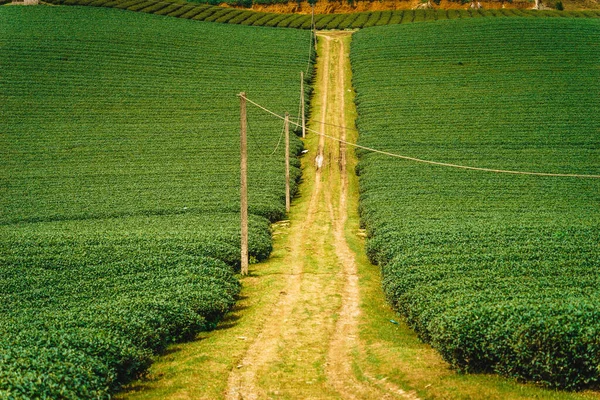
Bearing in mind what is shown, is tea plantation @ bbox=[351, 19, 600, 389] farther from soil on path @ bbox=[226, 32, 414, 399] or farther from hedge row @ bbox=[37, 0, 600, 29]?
hedge row @ bbox=[37, 0, 600, 29]

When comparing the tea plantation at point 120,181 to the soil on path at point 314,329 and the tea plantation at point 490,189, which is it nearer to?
the soil on path at point 314,329

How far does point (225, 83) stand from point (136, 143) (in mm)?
17009

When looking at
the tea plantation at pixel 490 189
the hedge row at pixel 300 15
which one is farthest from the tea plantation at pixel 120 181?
the tea plantation at pixel 490 189

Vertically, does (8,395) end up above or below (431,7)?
below

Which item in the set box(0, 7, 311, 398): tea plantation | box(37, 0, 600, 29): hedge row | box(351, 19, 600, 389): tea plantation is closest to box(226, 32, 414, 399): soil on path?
box(351, 19, 600, 389): tea plantation

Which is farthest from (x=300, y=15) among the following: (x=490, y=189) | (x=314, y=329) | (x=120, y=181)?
(x=314, y=329)

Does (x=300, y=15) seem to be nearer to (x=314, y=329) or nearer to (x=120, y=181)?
(x=120, y=181)

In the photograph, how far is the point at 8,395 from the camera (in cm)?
1115

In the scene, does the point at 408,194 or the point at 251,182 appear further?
the point at 251,182

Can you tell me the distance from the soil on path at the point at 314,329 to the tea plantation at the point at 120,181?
1.96 meters

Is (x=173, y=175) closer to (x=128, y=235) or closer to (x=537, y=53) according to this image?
(x=128, y=235)

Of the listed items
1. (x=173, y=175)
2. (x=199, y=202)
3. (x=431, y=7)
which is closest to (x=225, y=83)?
(x=173, y=175)

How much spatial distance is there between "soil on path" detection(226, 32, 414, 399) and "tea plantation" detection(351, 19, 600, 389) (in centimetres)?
166

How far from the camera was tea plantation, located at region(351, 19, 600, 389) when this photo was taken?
15234 millimetres
